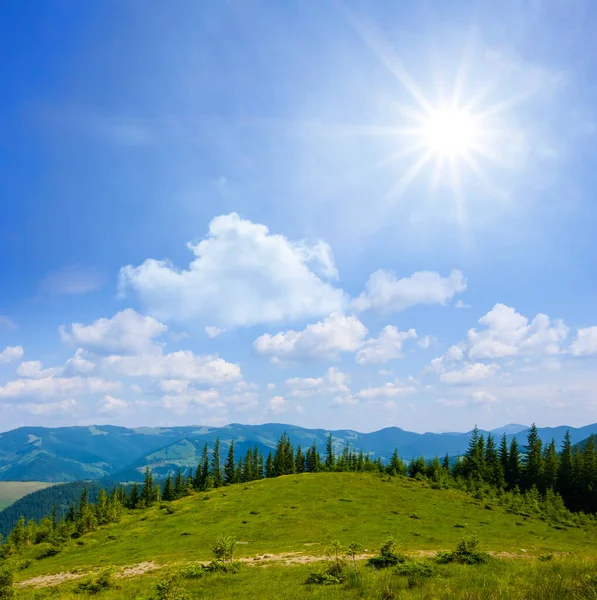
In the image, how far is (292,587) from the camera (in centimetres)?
1622

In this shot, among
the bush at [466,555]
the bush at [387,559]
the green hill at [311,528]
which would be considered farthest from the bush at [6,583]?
the bush at [466,555]

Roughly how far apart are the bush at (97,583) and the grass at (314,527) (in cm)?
1410

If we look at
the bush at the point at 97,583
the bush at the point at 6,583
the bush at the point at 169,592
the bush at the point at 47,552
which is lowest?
the bush at the point at 47,552

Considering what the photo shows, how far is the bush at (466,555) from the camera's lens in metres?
18.9

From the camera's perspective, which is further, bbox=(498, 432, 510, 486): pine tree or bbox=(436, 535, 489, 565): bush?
bbox=(498, 432, 510, 486): pine tree

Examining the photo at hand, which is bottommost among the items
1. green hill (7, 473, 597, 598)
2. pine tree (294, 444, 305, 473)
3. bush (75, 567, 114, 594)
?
pine tree (294, 444, 305, 473)

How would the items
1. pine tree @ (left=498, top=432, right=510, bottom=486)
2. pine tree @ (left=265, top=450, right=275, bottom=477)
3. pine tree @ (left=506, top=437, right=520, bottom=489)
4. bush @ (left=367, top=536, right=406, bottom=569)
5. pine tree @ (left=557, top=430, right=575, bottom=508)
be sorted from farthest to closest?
pine tree @ (left=265, top=450, right=275, bottom=477) → pine tree @ (left=498, top=432, right=510, bottom=486) → pine tree @ (left=506, top=437, right=520, bottom=489) → pine tree @ (left=557, top=430, right=575, bottom=508) → bush @ (left=367, top=536, right=406, bottom=569)

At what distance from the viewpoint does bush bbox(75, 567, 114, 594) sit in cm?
1991

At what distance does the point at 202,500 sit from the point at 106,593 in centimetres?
5879

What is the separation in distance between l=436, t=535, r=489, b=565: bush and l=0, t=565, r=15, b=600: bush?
74.1 ft

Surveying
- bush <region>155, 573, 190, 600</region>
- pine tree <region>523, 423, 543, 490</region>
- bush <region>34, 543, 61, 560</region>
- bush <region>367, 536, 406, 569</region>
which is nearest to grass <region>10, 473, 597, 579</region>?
bush <region>34, 543, 61, 560</region>

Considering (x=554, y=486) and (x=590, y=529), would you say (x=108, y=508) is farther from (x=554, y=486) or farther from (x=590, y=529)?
(x=554, y=486)

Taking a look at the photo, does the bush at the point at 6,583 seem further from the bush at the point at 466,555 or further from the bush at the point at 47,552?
the bush at the point at 47,552

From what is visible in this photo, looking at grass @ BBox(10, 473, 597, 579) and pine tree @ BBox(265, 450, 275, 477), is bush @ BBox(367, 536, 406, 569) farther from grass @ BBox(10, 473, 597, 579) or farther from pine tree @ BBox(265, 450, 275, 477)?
pine tree @ BBox(265, 450, 275, 477)
